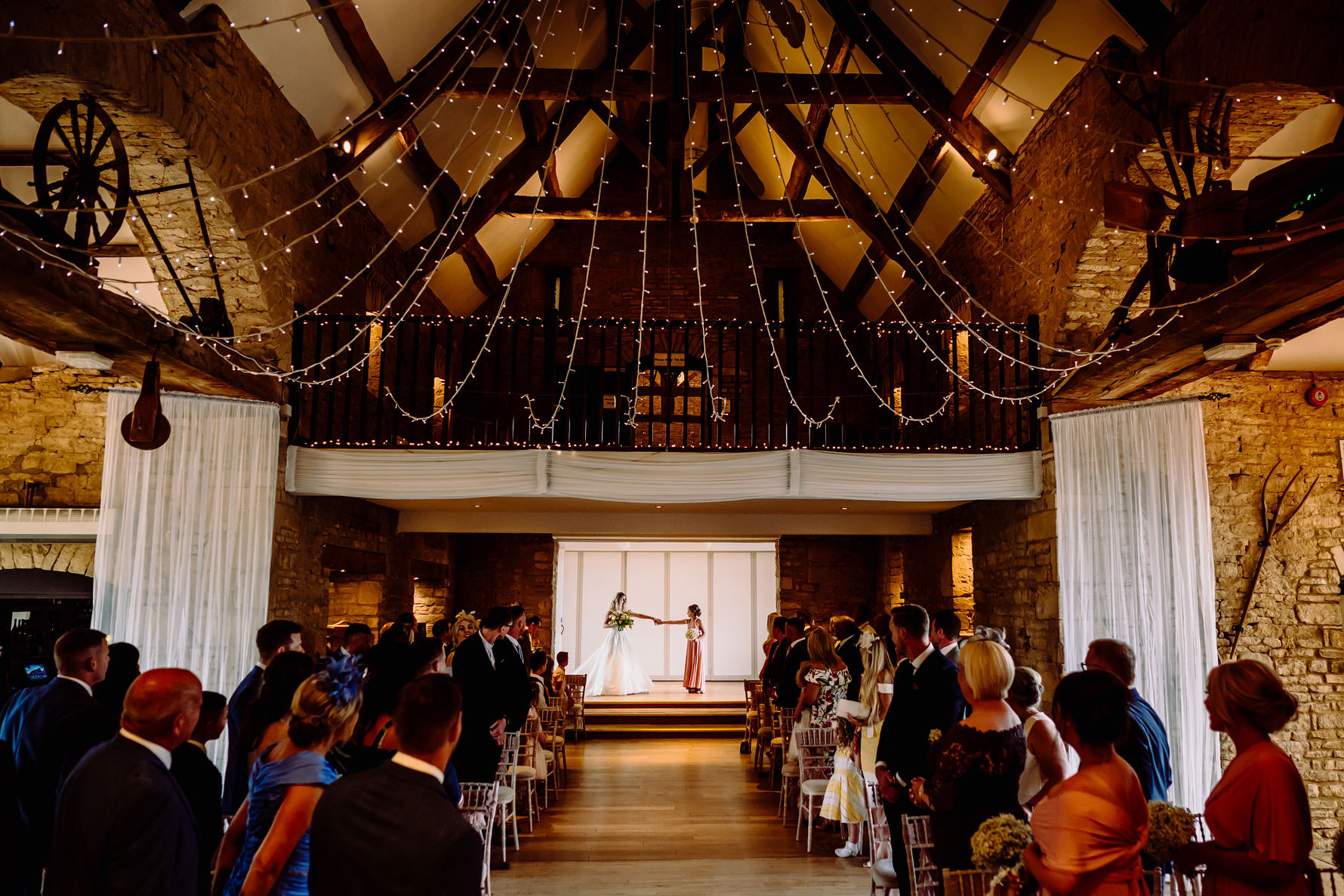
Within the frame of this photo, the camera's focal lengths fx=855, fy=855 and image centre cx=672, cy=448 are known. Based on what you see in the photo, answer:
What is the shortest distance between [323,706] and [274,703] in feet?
2.04

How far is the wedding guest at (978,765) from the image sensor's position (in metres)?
2.76

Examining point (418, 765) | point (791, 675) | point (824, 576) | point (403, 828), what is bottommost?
point (791, 675)

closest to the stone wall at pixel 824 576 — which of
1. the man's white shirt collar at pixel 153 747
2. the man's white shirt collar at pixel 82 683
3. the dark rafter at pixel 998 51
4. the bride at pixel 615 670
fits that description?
the bride at pixel 615 670

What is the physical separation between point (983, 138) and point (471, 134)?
531cm

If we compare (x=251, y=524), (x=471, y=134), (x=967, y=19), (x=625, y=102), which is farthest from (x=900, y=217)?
(x=251, y=524)

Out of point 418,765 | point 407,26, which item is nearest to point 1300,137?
point 407,26

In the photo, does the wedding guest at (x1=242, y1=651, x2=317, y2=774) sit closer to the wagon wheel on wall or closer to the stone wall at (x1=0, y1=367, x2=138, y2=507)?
the wagon wheel on wall

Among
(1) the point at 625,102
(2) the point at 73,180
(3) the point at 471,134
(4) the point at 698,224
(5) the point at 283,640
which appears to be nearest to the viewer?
(5) the point at 283,640

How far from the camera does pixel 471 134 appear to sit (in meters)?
9.36

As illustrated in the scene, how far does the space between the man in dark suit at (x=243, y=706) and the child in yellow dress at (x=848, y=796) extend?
3.32 m

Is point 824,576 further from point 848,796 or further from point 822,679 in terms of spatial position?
point 848,796

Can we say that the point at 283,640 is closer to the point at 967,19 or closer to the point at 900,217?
the point at 967,19

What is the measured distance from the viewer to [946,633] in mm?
4273

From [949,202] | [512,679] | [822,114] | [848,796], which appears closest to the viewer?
[848,796]
